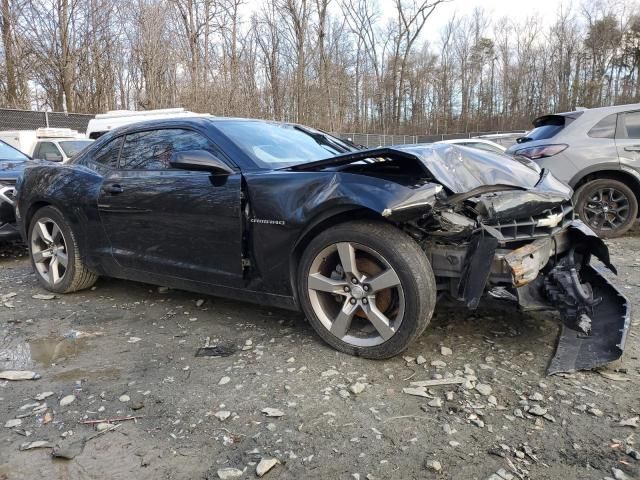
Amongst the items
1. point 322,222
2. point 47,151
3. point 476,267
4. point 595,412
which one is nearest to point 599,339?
point 595,412

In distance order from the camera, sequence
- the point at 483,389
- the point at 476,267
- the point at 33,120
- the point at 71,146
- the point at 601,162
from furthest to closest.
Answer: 1. the point at 33,120
2. the point at 71,146
3. the point at 601,162
4. the point at 476,267
5. the point at 483,389

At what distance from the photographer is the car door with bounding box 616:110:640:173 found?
593 centimetres

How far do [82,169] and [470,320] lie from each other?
348cm

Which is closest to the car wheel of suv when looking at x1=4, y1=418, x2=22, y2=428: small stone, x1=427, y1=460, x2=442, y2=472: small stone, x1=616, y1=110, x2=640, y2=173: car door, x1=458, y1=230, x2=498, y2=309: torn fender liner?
x1=616, y1=110, x2=640, y2=173: car door

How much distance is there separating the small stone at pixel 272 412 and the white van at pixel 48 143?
10.4m

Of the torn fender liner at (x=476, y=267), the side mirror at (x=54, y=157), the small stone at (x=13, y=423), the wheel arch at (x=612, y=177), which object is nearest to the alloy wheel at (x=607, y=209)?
the wheel arch at (x=612, y=177)

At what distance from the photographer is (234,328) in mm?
3477

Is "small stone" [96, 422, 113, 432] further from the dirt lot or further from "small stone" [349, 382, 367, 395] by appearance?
"small stone" [349, 382, 367, 395]

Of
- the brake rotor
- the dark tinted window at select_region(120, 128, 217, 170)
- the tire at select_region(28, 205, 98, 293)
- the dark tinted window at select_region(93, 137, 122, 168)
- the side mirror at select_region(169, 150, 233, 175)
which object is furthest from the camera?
the tire at select_region(28, 205, 98, 293)

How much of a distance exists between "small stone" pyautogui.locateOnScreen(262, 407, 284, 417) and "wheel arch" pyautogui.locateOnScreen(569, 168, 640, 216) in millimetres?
5218

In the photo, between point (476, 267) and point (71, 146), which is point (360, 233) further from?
point (71, 146)

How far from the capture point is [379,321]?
109 inches

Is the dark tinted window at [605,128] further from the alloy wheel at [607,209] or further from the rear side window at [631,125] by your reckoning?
the alloy wheel at [607,209]

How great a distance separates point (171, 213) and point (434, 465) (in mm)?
2434
